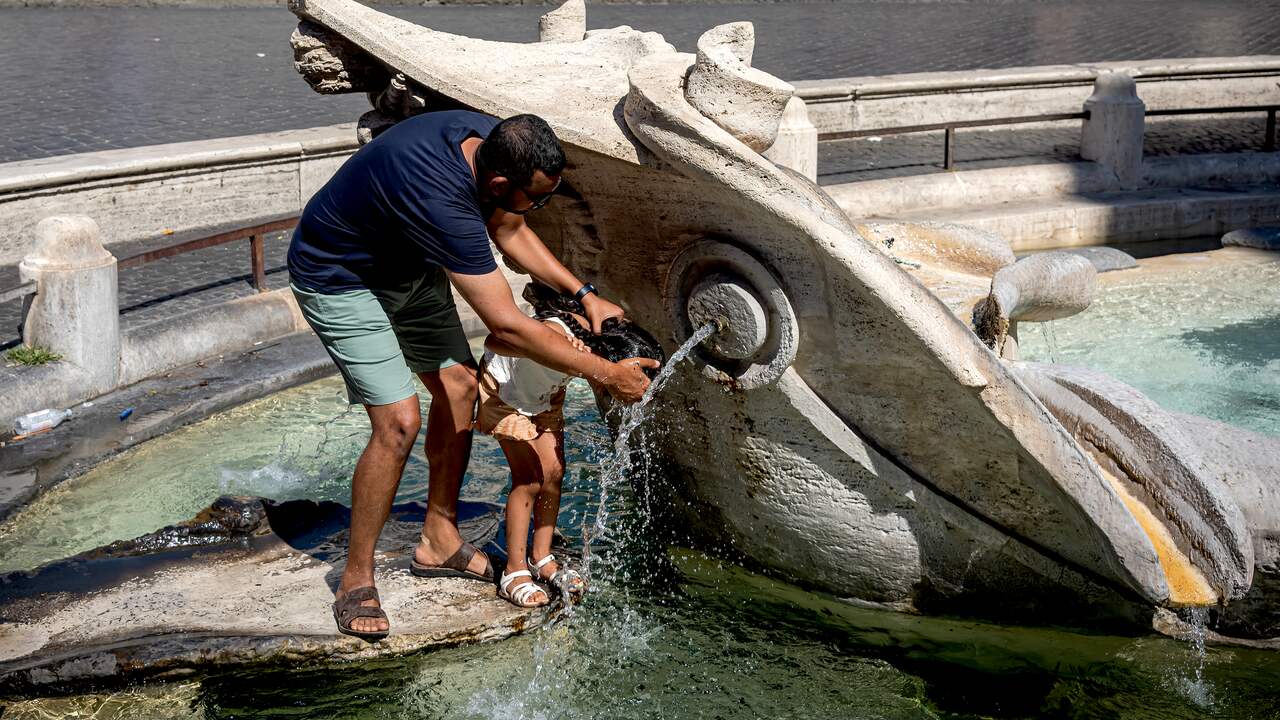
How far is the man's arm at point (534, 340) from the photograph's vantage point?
9.25 ft

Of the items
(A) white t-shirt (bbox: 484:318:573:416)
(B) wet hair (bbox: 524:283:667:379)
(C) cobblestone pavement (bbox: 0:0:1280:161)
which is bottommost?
(C) cobblestone pavement (bbox: 0:0:1280:161)

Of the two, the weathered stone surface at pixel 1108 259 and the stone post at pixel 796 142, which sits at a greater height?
the stone post at pixel 796 142

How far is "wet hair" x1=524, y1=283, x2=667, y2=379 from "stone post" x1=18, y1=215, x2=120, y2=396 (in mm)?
2225

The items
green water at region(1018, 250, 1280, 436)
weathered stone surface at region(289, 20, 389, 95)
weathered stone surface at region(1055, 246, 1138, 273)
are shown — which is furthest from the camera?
weathered stone surface at region(1055, 246, 1138, 273)

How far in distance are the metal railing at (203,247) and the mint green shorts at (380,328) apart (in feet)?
6.40

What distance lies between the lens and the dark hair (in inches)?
107

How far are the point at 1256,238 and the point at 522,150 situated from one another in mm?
5669

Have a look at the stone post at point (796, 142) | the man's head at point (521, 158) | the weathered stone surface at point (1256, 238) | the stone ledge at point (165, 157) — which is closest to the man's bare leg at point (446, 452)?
the man's head at point (521, 158)

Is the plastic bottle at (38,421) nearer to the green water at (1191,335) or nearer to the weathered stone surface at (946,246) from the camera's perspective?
the weathered stone surface at (946,246)

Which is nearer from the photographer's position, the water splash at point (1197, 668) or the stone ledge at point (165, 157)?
the water splash at point (1197, 668)

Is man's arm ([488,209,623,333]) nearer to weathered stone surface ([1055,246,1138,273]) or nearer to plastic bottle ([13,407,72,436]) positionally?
plastic bottle ([13,407,72,436])

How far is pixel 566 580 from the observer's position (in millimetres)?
3396

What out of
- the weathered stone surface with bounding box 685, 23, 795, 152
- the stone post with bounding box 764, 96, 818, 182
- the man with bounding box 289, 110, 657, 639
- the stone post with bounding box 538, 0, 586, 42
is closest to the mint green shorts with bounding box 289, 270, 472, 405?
the man with bounding box 289, 110, 657, 639

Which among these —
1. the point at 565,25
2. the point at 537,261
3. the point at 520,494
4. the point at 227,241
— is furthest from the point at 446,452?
the point at 227,241
